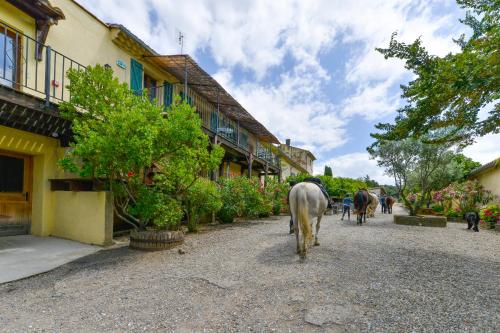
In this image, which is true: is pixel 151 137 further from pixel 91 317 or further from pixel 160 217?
pixel 91 317

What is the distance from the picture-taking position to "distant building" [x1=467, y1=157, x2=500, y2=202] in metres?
16.2

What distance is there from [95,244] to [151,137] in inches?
131

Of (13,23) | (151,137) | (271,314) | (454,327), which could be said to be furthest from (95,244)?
(454,327)

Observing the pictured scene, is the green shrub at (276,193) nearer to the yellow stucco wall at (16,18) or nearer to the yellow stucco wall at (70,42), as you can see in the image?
the yellow stucco wall at (70,42)

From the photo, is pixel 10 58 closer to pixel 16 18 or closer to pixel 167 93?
pixel 16 18

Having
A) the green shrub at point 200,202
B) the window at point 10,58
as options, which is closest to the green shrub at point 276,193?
the green shrub at point 200,202

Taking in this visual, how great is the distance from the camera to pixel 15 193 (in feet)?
24.7

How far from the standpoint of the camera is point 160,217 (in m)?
6.51

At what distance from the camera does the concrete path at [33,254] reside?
4.80m

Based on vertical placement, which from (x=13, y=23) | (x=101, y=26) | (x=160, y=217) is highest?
(x=101, y=26)

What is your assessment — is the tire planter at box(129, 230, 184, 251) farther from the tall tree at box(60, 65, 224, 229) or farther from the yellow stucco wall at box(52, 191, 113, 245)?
the yellow stucco wall at box(52, 191, 113, 245)

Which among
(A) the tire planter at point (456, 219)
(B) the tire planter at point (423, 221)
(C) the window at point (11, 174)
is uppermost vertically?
(C) the window at point (11, 174)

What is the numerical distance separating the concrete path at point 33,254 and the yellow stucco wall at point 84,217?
218 millimetres

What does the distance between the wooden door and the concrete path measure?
40 centimetres
